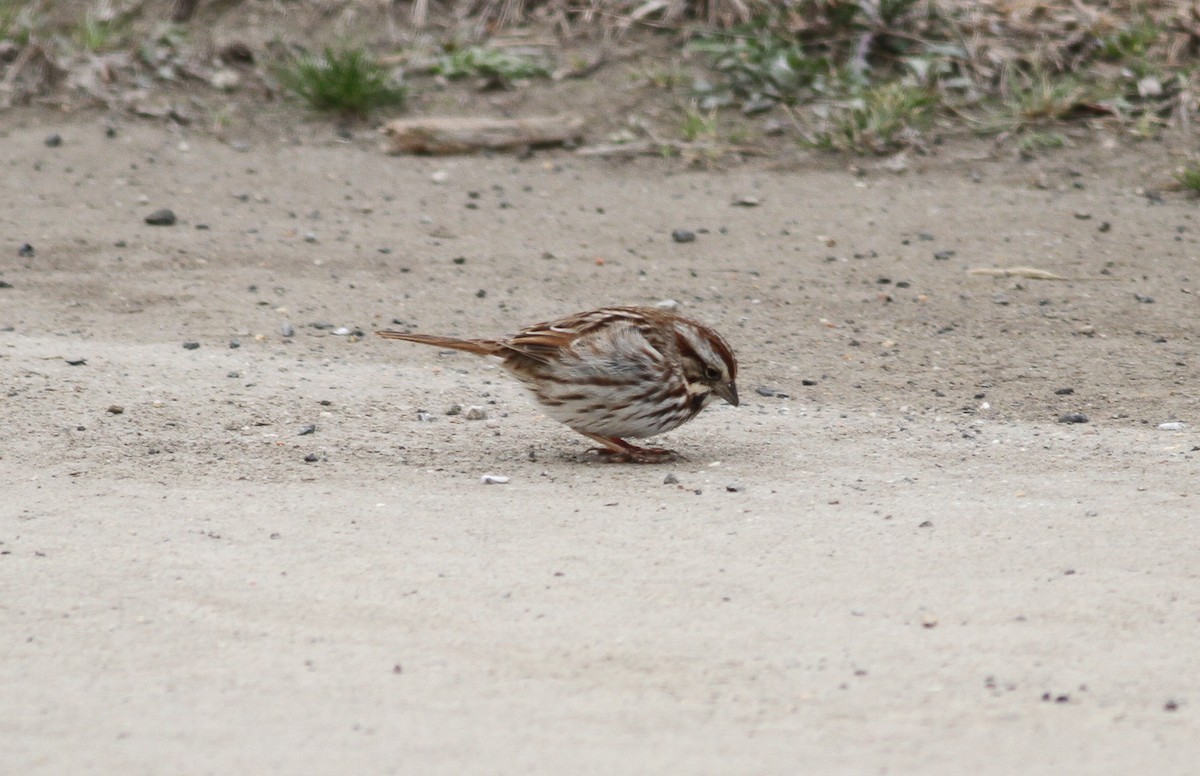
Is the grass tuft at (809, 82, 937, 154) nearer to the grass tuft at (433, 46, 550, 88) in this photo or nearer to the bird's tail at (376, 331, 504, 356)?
the grass tuft at (433, 46, 550, 88)

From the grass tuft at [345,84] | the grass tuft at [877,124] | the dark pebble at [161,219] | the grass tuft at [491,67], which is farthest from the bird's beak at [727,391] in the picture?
the grass tuft at [491,67]

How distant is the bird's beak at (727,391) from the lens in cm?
612

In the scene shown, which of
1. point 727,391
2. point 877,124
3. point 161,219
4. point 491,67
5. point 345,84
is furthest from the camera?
point 491,67

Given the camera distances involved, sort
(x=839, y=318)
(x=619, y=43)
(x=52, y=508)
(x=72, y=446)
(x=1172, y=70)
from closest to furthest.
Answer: (x=52, y=508)
(x=72, y=446)
(x=839, y=318)
(x=1172, y=70)
(x=619, y=43)

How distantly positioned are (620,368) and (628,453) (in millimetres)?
452

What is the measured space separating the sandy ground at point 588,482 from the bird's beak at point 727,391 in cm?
23

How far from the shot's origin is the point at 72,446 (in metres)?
6.09

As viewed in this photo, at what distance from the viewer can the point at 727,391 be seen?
20.1 ft

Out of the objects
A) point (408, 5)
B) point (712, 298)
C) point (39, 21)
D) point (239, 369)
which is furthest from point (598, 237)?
point (39, 21)

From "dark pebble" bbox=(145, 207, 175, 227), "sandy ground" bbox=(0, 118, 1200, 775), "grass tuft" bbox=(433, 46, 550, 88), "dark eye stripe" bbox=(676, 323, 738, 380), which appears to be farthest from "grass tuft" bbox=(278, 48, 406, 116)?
"dark eye stripe" bbox=(676, 323, 738, 380)

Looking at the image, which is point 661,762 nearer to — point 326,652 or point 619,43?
point 326,652

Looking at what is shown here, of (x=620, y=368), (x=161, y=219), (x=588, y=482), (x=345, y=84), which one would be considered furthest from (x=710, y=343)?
(x=345, y=84)

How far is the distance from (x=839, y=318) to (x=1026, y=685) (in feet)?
15.1

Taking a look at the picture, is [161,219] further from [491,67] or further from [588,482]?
[588,482]
